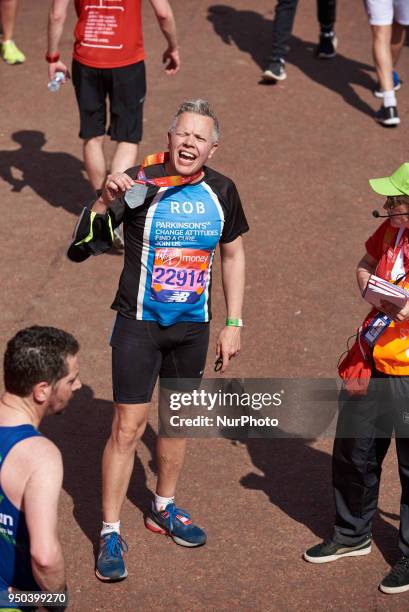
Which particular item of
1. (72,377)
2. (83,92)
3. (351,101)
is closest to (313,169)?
(351,101)

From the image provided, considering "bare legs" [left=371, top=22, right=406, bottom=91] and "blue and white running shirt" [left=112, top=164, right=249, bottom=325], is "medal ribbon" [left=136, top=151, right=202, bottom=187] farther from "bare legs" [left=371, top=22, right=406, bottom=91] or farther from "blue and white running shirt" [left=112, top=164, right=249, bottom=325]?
"bare legs" [left=371, top=22, right=406, bottom=91]

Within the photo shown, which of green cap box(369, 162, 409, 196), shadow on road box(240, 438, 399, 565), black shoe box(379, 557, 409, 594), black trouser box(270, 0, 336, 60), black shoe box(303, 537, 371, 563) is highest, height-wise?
green cap box(369, 162, 409, 196)

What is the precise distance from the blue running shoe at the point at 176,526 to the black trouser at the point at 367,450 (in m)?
0.76

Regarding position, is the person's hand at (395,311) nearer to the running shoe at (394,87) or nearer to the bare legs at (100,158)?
the bare legs at (100,158)

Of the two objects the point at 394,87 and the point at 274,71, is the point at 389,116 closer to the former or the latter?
the point at 394,87

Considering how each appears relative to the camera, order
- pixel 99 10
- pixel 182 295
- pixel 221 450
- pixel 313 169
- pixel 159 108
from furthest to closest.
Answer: pixel 159 108 < pixel 313 169 < pixel 99 10 < pixel 221 450 < pixel 182 295

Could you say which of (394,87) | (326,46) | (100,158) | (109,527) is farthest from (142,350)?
(326,46)

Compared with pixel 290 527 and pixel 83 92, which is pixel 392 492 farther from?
pixel 83 92

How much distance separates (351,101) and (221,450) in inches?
218

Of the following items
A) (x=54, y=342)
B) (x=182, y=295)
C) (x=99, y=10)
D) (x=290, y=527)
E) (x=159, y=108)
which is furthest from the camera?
(x=159, y=108)

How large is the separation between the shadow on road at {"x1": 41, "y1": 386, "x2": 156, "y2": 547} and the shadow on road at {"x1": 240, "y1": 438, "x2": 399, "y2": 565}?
627mm

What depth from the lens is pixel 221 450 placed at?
6.61 meters

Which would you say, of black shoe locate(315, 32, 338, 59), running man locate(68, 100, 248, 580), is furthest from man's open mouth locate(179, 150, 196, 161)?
black shoe locate(315, 32, 338, 59)

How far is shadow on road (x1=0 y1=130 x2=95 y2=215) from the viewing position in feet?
30.5
